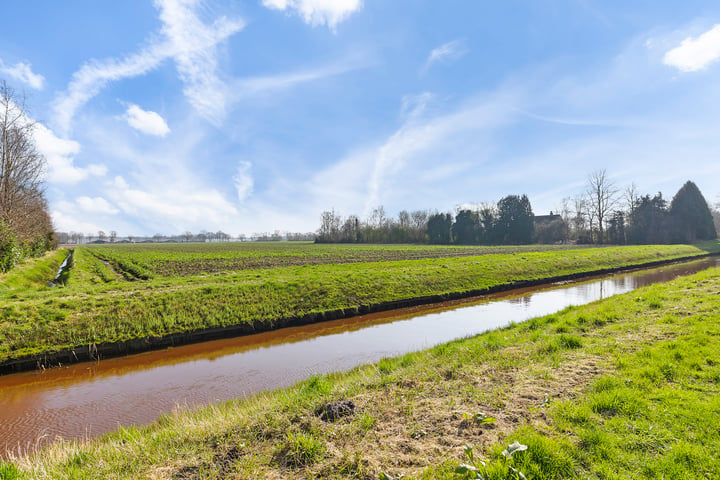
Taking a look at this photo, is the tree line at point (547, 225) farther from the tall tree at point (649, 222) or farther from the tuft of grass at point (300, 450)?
the tuft of grass at point (300, 450)

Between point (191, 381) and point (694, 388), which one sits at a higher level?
point (694, 388)

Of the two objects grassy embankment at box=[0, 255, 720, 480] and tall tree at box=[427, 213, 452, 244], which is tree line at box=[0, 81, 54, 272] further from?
tall tree at box=[427, 213, 452, 244]

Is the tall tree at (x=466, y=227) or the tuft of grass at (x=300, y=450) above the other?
the tall tree at (x=466, y=227)

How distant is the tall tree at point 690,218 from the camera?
5633 centimetres

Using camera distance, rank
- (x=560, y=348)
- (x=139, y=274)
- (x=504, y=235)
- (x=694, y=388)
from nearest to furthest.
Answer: (x=694, y=388) → (x=560, y=348) → (x=139, y=274) → (x=504, y=235)

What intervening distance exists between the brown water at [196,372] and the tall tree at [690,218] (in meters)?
64.6

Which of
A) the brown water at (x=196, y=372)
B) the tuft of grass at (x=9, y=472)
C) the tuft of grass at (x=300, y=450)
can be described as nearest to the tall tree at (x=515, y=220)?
the brown water at (x=196, y=372)

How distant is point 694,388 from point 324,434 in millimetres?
5422

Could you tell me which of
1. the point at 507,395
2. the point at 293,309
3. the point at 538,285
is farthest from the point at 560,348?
the point at 538,285

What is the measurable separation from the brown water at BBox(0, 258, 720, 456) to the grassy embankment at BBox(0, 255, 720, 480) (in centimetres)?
189

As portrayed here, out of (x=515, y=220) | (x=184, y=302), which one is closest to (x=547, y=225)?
(x=515, y=220)

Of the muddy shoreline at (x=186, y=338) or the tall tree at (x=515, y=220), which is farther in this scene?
the tall tree at (x=515, y=220)

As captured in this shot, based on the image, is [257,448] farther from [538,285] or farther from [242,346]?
[538,285]

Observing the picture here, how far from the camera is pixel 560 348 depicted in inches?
269
